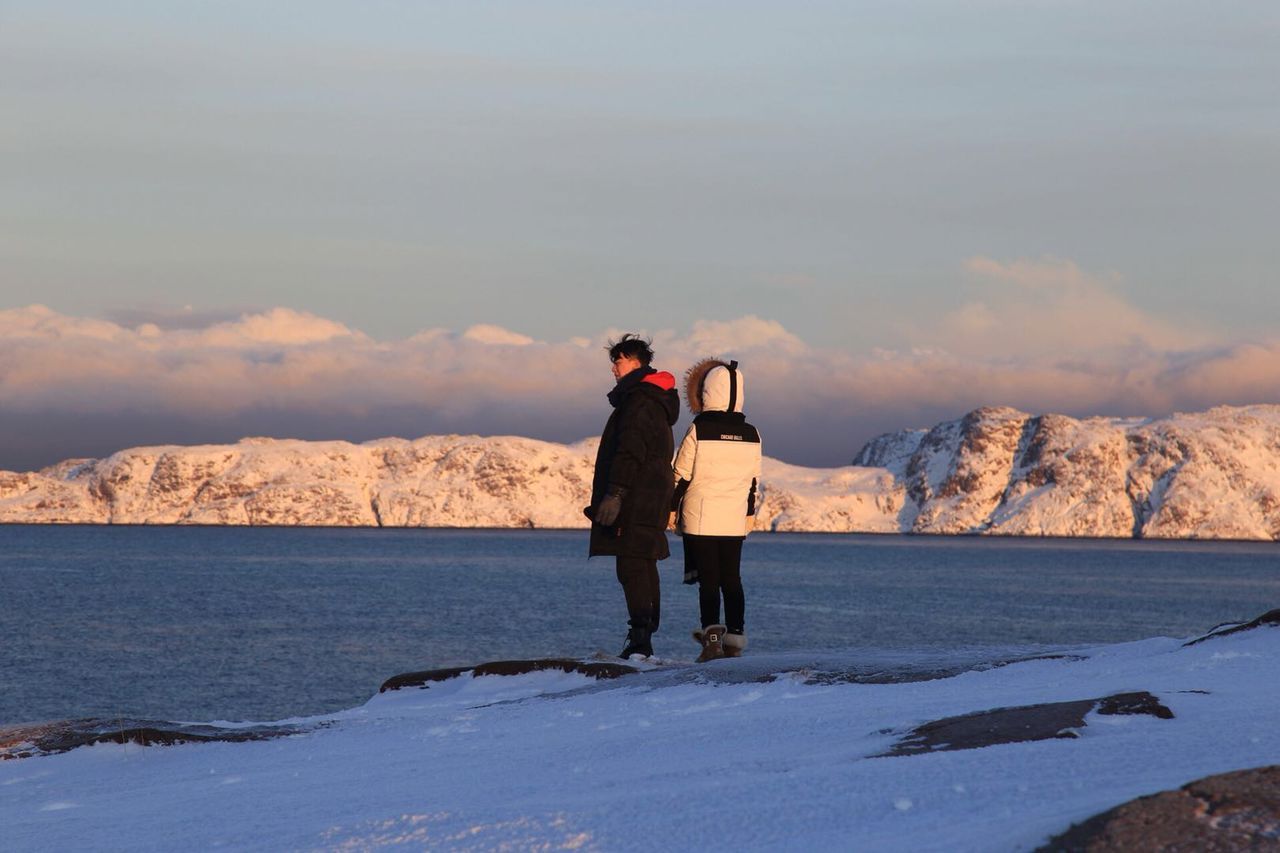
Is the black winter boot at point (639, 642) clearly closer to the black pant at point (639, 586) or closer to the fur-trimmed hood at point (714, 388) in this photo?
the black pant at point (639, 586)

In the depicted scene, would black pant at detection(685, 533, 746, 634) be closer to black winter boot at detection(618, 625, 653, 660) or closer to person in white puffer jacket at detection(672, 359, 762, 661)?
person in white puffer jacket at detection(672, 359, 762, 661)

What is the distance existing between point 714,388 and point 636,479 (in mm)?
1153

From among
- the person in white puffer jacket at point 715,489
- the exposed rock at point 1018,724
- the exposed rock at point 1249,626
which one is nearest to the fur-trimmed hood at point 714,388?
the person in white puffer jacket at point 715,489

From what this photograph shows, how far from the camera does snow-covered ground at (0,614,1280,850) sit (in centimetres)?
393

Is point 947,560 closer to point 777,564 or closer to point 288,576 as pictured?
point 777,564

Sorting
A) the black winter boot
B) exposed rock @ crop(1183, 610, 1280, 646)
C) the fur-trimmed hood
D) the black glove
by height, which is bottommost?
the black winter boot

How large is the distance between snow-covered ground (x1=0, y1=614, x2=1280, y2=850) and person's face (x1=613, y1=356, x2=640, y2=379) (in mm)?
3097

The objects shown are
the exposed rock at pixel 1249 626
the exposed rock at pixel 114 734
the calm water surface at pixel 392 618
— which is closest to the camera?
the exposed rock at pixel 114 734

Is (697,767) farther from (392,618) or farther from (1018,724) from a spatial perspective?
(392,618)

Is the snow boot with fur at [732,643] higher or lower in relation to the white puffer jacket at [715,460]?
lower

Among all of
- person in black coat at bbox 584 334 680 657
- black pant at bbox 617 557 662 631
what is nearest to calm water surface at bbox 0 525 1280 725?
black pant at bbox 617 557 662 631

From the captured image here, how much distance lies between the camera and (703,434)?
11.3 m

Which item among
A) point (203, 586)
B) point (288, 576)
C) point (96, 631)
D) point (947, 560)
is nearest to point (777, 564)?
point (947, 560)

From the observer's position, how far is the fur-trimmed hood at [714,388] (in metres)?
11.4
